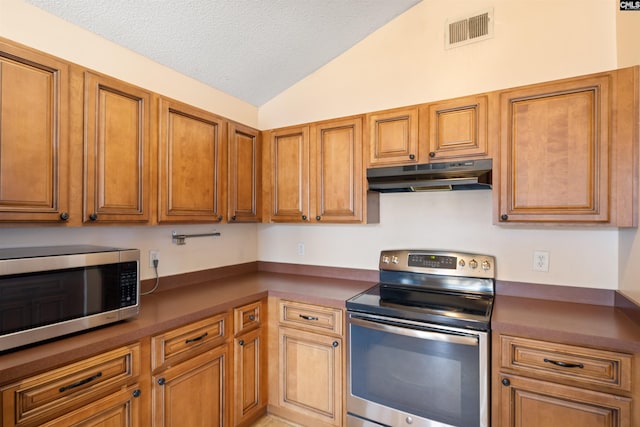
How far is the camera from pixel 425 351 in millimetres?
1688

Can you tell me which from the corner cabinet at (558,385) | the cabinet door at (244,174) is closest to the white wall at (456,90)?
the cabinet door at (244,174)

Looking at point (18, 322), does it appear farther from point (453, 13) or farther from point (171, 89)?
point (453, 13)

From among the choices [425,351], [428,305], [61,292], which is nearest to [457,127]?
[428,305]

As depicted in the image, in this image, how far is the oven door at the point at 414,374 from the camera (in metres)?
1.57

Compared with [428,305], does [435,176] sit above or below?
above

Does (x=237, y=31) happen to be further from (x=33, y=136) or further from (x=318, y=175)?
(x=33, y=136)

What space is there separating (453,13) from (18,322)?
2.89m

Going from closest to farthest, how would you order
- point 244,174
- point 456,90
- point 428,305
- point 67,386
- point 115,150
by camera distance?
1. point 67,386
2. point 115,150
3. point 428,305
4. point 456,90
5. point 244,174

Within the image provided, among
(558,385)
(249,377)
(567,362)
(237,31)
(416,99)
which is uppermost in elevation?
(237,31)

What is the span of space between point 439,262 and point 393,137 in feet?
2.97

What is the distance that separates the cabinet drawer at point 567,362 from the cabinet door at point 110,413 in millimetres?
1719

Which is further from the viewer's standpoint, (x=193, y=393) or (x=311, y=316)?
(x=311, y=316)

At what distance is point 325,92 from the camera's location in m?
2.68

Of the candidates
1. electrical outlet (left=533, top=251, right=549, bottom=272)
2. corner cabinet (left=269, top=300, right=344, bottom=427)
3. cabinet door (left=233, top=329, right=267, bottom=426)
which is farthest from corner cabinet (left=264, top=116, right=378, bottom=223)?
electrical outlet (left=533, top=251, right=549, bottom=272)
